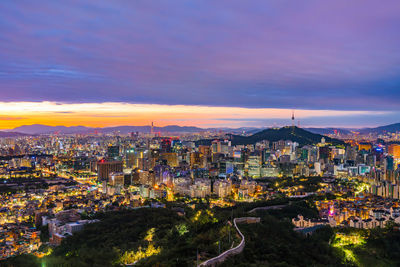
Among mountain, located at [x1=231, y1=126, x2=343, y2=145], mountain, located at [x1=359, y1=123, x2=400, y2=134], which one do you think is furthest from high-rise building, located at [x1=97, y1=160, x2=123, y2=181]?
mountain, located at [x1=359, y1=123, x2=400, y2=134]

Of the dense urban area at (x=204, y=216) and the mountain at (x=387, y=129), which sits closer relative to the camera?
the dense urban area at (x=204, y=216)

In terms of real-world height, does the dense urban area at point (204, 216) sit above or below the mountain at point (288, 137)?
below

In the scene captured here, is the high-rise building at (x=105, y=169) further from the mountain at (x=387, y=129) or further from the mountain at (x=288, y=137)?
the mountain at (x=387, y=129)

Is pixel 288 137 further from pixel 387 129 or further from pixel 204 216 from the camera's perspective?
pixel 204 216

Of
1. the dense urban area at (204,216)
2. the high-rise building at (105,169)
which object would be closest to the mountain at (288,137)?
the dense urban area at (204,216)

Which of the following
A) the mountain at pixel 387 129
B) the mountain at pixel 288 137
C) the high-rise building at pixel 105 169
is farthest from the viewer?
the mountain at pixel 387 129

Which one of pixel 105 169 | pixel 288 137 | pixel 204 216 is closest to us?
pixel 204 216

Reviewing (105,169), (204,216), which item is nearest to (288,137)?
(105,169)
